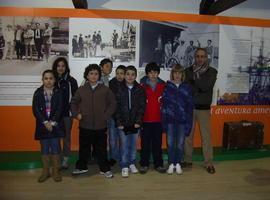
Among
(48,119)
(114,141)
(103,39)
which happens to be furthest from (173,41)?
(48,119)

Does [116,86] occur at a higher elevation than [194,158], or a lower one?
higher

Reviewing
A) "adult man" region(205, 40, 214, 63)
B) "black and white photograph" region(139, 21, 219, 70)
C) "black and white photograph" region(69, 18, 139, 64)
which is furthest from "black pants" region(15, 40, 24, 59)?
"adult man" region(205, 40, 214, 63)

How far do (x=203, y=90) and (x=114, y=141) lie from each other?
4.59 feet

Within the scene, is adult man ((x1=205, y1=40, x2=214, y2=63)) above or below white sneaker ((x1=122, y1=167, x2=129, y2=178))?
above

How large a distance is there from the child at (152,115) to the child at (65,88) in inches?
38.5

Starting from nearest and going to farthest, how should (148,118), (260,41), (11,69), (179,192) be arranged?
(179,192)
(148,118)
(11,69)
(260,41)

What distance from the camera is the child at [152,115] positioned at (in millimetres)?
4285

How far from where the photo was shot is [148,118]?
4293 millimetres

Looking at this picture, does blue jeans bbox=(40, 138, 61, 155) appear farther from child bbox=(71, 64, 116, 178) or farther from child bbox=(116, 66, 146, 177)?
child bbox=(116, 66, 146, 177)

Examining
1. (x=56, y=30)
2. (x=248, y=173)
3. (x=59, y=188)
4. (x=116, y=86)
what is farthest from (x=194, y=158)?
(x=56, y=30)

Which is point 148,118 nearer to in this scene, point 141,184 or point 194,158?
point 141,184

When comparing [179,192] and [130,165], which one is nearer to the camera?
[179,192]

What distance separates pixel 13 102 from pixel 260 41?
13.9ft

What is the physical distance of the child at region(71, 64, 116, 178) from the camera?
4.09m
